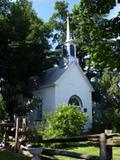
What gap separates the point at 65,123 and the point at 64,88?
10.3 meters

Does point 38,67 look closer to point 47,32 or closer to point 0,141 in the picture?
point 47,32

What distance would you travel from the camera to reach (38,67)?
35219 millimetres

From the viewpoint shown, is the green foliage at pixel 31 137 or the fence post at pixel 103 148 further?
the green foliage at pixel 31 137

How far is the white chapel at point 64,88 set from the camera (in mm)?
33969

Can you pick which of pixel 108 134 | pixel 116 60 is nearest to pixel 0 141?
pixel 108 134

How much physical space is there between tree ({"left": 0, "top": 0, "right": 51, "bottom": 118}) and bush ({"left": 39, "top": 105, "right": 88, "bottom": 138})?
8.35 m

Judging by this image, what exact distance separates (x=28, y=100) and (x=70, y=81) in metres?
4.36

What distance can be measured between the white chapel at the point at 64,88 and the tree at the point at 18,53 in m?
1.64

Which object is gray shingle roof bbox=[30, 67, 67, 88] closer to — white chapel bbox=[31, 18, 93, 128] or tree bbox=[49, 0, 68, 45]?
white chapel bbox=[31, 18, 93, 128]

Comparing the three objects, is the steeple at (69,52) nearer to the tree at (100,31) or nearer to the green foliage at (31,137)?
the green foliage at (31,137)

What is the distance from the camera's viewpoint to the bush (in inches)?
939

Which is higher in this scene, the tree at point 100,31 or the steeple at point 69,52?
the steeple at point 69,52

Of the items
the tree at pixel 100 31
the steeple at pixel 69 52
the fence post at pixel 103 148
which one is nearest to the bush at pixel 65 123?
the steeple at pixel 69 52

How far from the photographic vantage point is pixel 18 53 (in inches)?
1336
